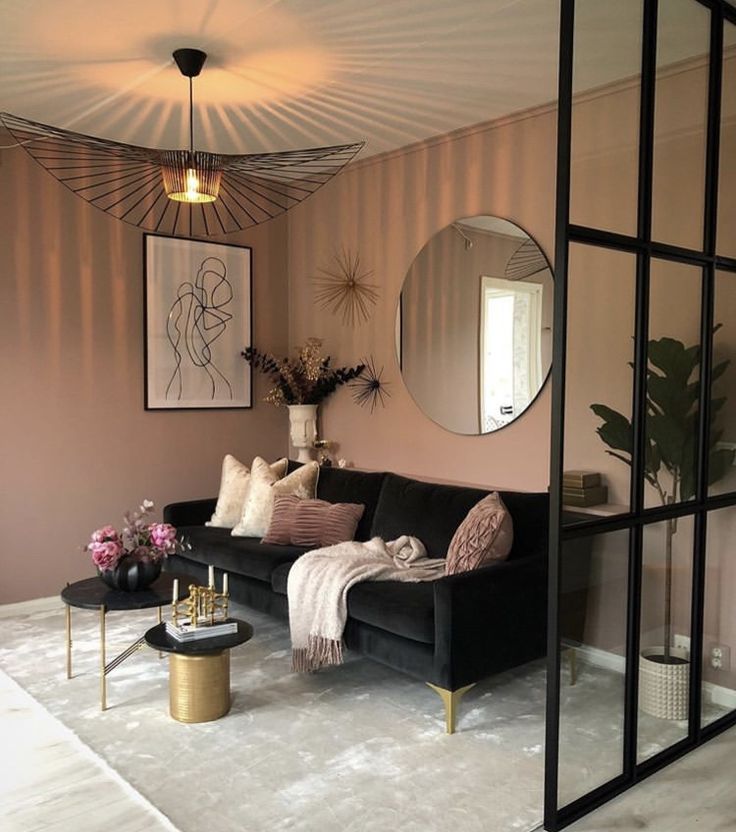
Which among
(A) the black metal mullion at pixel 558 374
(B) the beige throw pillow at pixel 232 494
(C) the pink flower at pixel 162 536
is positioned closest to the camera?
(A) the black metal mullion at pixel 558 374

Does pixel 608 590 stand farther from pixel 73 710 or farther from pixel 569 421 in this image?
pixel 73 710

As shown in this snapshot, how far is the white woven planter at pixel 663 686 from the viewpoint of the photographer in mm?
2719

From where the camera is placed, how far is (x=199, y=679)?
313 centimetres

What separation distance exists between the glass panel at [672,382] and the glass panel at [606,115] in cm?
29

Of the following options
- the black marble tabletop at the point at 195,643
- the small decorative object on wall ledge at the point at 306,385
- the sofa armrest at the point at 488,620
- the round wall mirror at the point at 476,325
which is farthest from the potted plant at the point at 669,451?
the small decorative object on wall ledge at the point at 306,385

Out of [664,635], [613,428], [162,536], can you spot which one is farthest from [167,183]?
[664,635]

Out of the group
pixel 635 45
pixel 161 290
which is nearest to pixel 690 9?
pixel 635 45

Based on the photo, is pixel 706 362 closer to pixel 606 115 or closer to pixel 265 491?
pixel 606 115

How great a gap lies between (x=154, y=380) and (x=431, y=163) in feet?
7.30

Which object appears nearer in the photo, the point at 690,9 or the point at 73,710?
the point at 690,9

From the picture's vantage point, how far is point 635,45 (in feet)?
8.23

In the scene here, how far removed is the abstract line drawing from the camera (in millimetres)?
5203

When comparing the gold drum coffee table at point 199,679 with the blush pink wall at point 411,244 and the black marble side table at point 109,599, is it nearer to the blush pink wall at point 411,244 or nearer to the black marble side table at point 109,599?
the black marble side table at point 109,599

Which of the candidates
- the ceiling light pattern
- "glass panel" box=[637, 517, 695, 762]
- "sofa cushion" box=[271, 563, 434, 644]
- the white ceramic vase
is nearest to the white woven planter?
"glass panel" box=[637, 517, 695, 762]
